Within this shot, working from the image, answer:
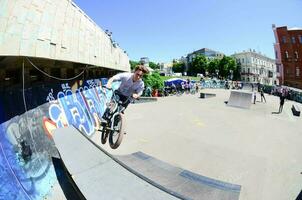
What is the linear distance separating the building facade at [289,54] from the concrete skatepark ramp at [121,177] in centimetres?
6055

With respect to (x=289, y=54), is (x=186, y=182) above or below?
below

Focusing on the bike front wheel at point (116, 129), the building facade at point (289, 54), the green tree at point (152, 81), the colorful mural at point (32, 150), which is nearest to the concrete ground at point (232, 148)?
the bike front wheel at point (116, 129)

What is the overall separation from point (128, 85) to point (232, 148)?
6.31 metres

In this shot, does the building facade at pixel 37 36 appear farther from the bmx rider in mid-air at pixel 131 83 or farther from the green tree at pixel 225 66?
the green tree at pixel 225 66

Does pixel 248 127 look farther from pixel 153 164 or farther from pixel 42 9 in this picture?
pixel 42 9

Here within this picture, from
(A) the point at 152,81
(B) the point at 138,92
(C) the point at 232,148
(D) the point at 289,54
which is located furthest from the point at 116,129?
(D) the point at 289,54

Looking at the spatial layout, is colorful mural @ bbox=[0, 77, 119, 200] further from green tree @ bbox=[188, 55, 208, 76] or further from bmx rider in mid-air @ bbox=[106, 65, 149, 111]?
green tree @ bbox=[188, 55, 208, 76]

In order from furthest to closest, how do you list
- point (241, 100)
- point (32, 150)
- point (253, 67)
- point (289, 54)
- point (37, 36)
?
point (253, 67) → point (289, 54) → point (241, 100) → point (32, 150) → point (37, 36)

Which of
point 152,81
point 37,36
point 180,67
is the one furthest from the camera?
point 180,67

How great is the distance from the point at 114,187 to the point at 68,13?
19.9 ft

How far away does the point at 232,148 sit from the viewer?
10.7 metres

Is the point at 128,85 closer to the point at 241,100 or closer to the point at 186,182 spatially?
the point at 186,182

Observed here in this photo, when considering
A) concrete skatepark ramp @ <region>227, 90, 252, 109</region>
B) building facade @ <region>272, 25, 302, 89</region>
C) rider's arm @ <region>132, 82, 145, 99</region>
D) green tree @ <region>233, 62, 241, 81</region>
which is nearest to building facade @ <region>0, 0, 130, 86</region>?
rider's arm @ <region>132, 82, 145, 99</region>

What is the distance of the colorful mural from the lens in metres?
4.42
